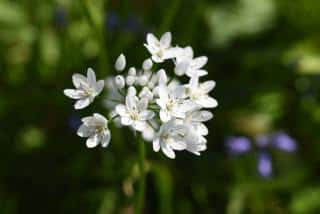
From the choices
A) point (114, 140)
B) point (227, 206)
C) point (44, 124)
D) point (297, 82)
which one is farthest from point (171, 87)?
point (297, 82)

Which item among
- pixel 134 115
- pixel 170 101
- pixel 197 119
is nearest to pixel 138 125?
pixel 134 115

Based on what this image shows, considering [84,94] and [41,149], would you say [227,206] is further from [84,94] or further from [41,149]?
[84,94]

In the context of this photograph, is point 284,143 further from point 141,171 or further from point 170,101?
point 170,101

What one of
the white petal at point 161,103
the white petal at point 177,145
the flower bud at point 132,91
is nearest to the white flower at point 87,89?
the flower bud at point 132,91

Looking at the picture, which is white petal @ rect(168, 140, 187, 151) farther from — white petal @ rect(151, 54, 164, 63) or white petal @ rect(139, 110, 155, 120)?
white petal @ rect(151, 54, 164, 63)

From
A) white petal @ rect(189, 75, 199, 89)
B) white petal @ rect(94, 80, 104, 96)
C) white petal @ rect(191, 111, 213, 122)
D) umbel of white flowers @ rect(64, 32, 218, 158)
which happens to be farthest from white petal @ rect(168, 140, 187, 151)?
white petal @ rect(94, 80, 104, 96)
